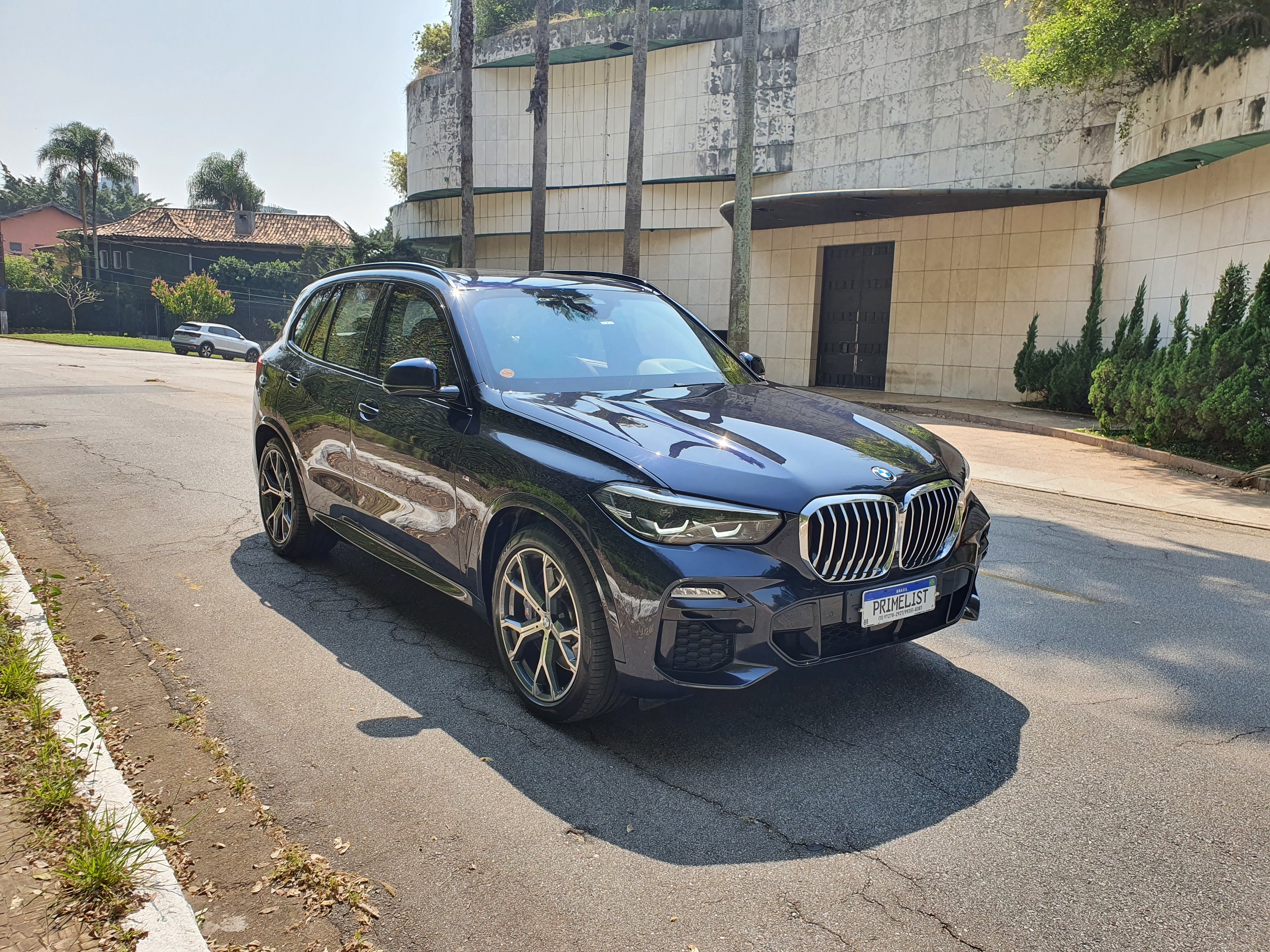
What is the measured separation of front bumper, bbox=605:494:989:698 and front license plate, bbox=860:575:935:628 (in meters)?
0.04

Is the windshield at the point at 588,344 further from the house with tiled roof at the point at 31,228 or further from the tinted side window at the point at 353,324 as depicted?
the house with tiled roof at the point at 31,228

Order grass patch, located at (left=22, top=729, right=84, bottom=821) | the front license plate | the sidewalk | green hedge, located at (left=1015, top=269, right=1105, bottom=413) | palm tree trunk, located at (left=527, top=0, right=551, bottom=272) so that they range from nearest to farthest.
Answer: grass patch, located at (left=22, top=729, right=84, bottom=821) → the front license plate → the sidewalk → green hedge, located at (left=1015, top=269, right=1105, bottom=413) → palm tree trunk, located at (left=527, top=0, right=551, bottom=272)

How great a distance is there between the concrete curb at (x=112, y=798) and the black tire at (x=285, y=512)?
1.56 metres

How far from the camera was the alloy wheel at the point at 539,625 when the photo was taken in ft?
12.8

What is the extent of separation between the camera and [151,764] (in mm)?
3607

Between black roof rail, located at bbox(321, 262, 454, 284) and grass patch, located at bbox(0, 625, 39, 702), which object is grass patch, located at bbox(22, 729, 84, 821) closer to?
grass patch, located at bbox(0, 625, 39, 702)

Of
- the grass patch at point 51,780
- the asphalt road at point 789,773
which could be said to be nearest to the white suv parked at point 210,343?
the asphalt road at point 789,773

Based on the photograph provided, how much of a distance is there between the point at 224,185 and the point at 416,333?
7427 cm

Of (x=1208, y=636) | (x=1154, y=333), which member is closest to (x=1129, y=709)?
(x=1208, y=636)

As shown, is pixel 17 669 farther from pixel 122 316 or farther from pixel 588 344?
pixel 122 316

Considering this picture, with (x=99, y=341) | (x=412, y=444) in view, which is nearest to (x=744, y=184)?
(x=412, y=444)

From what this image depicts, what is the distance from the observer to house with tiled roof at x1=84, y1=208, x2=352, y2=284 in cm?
6372

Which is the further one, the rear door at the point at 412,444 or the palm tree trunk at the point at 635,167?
the palm tree trunk at the point at 635,167

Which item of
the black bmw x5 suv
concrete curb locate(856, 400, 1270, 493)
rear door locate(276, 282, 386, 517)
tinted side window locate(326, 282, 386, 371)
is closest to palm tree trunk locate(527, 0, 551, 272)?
concrete curb locate(856, 400, 1270, 493)
